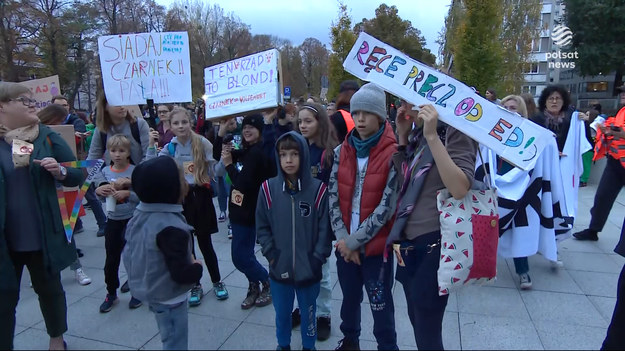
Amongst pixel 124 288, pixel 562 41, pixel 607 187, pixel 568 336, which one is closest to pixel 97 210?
pixel 124 288

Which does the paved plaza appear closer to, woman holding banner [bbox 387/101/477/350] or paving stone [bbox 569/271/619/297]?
paving stone [bbox 569/271/619/297]

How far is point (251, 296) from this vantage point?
3578 mm

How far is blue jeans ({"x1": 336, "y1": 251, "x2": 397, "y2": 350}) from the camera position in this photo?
248 cm

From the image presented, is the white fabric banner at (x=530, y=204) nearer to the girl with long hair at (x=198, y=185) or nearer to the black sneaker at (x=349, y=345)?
the black sneaker at (x=349, y=345)

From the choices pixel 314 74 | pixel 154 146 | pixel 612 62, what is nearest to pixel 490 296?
pixel 154 146

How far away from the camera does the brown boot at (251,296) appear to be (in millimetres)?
3516

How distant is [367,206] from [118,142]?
247cm

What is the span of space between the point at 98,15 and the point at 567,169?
3455 cm

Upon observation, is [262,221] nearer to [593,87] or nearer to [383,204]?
[383,204]

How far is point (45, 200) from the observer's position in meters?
2.71

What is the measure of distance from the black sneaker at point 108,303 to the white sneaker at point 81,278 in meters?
0.74

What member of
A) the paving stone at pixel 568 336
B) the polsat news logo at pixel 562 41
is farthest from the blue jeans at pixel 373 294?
the polsat news logo at pixel 562 41

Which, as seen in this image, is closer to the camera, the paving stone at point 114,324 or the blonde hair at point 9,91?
the blonde hair at point 9,91

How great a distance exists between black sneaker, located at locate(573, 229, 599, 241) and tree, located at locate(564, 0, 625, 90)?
29374 millimetres
